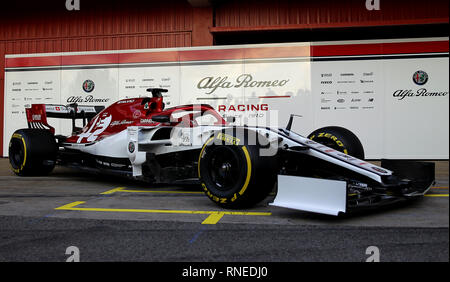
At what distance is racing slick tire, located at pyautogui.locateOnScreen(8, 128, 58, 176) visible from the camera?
570 centimetres

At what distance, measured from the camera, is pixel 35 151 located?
18.7 feet

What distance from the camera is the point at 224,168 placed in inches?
130

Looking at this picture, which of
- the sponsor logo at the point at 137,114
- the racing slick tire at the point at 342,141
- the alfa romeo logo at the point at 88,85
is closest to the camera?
the racing slick tire at the point at 342,141

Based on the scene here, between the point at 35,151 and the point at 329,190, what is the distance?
4.70 metres

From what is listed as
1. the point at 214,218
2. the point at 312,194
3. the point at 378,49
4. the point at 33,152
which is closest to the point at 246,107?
the point at 378,49

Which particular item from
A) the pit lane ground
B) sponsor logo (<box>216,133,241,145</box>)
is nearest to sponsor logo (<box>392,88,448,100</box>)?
the pit lane ground

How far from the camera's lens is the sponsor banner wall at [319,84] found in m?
8.85

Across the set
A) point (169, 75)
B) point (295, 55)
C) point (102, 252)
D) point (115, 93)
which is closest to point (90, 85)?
point (115, 93)

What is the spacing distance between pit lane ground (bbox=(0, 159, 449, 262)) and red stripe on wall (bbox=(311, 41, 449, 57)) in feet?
20.7

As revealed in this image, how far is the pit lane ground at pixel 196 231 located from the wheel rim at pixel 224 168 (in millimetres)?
240

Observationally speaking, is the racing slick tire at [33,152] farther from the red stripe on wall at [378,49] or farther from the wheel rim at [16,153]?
the red stripe on wall at [378,49]

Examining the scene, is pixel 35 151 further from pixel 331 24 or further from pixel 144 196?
pixel 331 24

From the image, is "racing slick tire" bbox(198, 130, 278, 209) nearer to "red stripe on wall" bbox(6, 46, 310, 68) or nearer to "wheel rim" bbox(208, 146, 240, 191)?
"wheel rim" bbox(208, 146, 240, 191)

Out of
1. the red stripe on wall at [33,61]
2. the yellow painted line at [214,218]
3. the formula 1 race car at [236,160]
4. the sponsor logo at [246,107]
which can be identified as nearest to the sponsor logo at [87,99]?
the red stripe on wall at [33,61]
